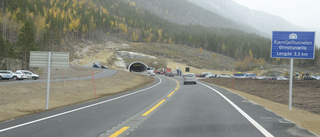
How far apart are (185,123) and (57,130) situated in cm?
367

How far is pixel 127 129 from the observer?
620 cm

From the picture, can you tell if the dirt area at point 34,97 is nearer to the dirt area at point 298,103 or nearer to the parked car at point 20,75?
the dirt area at point 298,103

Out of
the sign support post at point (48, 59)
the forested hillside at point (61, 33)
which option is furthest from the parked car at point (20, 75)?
the sign support post at point (48, 59)

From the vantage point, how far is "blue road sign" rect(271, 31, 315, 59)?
443 inches

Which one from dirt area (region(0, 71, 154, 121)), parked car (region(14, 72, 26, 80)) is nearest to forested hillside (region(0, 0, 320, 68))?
parked car (region(14, 72, 26, 80))

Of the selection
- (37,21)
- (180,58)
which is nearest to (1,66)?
(37,21)

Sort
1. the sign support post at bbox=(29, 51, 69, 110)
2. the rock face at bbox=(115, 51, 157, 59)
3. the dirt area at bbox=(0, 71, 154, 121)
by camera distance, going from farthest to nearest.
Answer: the rock face at bbox=(115, 51, 157, 59) → the sign support post at bbox=(29, 51, 69, 110) → the dirt area at bbox=(0, 71, 154, 121)

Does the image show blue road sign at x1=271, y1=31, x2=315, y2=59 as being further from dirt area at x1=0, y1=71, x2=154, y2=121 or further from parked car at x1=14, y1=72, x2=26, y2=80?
parked car at x1=14, y1=72, x2=26, y2=80

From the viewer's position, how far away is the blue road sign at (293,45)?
1126 centimetres

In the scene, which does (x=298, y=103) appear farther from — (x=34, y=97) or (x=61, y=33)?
(x=61, y=33)

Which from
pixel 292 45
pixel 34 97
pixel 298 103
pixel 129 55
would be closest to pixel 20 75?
pixel 34 97

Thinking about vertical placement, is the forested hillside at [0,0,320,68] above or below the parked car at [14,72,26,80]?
above

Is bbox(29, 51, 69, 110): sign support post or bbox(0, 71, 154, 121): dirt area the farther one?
bbox(29, 51, 69, 110): sign support post

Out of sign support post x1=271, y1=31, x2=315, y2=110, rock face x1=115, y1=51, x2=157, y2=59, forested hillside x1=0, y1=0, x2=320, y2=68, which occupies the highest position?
forested hillside x1=0, y1=0, x2=320, y2=68
